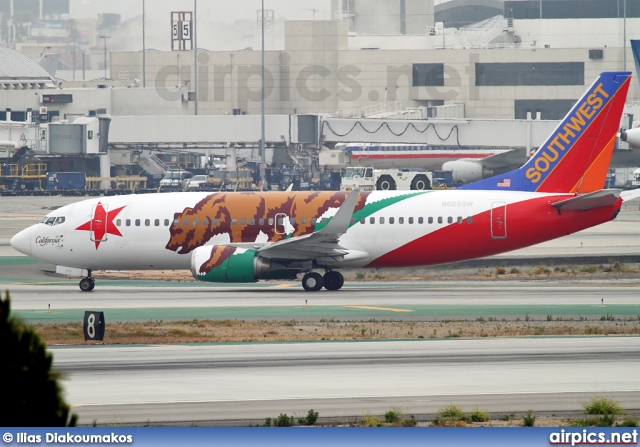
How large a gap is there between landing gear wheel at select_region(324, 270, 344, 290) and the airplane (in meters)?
0.05

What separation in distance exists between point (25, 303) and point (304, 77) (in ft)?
347

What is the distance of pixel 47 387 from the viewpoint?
1108 cm

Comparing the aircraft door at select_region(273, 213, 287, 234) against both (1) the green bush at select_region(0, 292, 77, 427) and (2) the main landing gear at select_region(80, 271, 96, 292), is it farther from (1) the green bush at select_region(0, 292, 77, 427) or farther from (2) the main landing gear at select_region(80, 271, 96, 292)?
(1) the green bush at select_region(0, 292, 77, 427)

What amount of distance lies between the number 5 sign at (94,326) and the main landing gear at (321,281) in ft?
44.6

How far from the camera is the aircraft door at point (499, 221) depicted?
41.0 m

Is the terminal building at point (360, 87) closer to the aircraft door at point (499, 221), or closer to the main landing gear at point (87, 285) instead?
the main landing gear at point (87, 285)

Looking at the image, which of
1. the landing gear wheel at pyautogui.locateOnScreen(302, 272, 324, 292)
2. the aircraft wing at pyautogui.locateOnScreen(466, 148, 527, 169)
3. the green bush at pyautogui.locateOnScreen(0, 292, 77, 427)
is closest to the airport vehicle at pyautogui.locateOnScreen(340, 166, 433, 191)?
the aircraft wing at pyautogui.locateOnScreen(466, 148, 527, 169)

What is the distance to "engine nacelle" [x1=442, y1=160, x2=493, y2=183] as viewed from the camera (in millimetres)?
104000

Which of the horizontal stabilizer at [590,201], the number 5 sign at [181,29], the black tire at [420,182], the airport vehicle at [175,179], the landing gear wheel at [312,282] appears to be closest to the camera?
the horizontal stabilizer at [590,201]

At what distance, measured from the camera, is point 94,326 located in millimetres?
29344

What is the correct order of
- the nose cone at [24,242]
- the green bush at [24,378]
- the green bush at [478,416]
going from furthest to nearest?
the nose cone at [24,242]
the green bush at [478,416]
the green bush at [24,378]

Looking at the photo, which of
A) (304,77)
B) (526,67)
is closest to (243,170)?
(304,77)

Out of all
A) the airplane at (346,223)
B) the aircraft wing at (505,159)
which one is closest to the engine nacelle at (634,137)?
the airplane at (346,223)

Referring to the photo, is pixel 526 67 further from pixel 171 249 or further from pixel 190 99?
pixel 171 249
